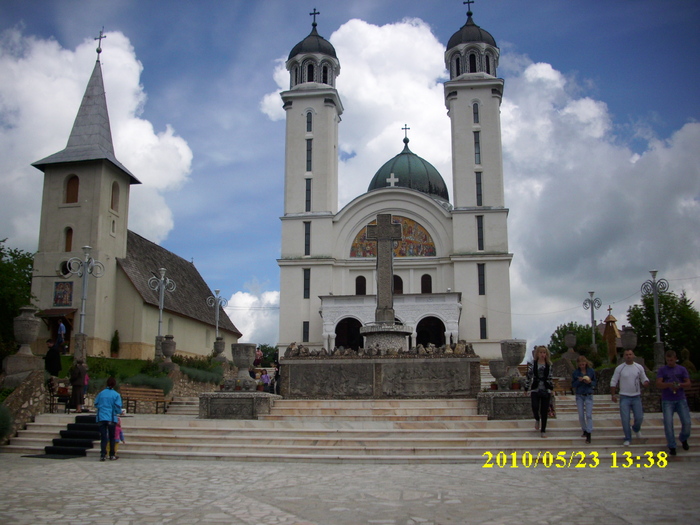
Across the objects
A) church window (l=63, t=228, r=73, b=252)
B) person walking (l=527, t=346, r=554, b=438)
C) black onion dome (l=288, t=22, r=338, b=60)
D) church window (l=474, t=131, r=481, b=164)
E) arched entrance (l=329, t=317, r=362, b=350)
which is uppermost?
black onion dome (l=288, t=22, r=338, b=60)

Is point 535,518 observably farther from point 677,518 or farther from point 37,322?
point 37,322

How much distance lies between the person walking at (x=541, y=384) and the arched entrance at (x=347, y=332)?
29293mm

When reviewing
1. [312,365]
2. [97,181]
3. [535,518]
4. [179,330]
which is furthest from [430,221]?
[535,518]

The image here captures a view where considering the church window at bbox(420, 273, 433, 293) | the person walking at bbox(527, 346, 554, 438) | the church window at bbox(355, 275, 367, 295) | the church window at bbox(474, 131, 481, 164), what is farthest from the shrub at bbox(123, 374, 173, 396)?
the church window at bbox(474, 131, 481, 164)

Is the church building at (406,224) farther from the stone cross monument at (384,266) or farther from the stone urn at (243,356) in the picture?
the stone urn at (243,356)

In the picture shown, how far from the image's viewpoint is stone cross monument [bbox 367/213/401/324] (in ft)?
65.4

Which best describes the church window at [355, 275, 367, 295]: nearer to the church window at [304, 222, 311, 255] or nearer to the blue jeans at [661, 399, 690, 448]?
the church window at [304, 222, 311, 255]

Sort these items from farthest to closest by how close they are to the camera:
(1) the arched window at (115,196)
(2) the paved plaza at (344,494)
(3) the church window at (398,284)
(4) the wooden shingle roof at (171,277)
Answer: (3) the church window at (398,284), (1) the arched window at (115,196), (4) the wooden shingle roof at (171,277), (2) the paved plaza at (344,494)

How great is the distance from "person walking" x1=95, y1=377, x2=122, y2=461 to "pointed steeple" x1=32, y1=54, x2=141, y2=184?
2733 centimetres

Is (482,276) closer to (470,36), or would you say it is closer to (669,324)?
(669,324)

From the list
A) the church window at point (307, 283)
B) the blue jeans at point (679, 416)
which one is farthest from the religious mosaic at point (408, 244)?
the blue jeans at point (679, 416)

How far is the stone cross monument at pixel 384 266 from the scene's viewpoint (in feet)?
65.4

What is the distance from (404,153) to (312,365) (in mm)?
38306

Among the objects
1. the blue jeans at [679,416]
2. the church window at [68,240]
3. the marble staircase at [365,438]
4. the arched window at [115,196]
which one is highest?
the arched window at [115,196]
